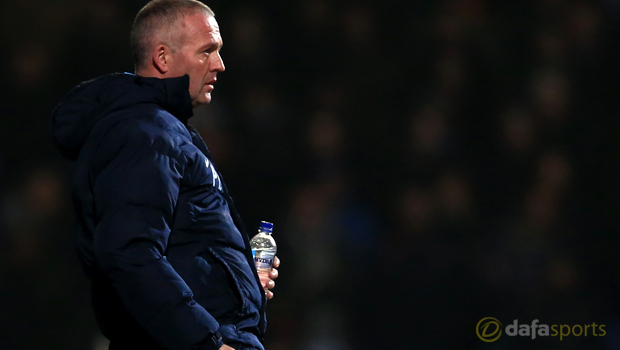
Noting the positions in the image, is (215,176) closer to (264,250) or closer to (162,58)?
(162,58)

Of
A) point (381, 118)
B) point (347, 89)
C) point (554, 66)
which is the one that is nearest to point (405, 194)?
point (381, 118)

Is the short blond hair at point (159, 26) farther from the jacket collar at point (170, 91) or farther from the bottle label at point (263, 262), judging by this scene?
the bottle label at point (263, 262)

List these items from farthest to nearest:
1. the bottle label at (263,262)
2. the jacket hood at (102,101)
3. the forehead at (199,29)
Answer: the bottle label at (263,262)
the forehead at (199,29)
the jacket hood at (102,101)

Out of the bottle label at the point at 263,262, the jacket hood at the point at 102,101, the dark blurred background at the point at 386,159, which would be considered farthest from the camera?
the dark blurred background at the point at 386,159

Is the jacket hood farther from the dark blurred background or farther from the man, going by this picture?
the dark blurred background

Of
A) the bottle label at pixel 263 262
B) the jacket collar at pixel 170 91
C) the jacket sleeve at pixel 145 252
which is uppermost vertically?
the jacket collar at pixel 170 91

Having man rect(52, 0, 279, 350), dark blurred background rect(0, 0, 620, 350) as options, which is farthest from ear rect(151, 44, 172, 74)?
dark blurred background rect(0, 0, 620, 350)

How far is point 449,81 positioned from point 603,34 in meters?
0.72

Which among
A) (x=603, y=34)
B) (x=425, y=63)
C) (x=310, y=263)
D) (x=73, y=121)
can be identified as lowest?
(x=310, y=263)

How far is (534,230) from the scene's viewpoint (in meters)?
2.65

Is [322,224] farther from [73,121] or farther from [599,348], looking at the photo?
[73,121]

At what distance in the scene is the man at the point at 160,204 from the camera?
918 millimetres

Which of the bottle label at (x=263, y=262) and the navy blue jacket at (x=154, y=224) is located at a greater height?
the navy blue jacket at (x=154, y=224)

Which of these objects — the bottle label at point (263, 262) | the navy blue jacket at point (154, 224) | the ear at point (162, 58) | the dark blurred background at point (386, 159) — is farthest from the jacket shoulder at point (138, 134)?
the dark blurred background at point (386, 159)
